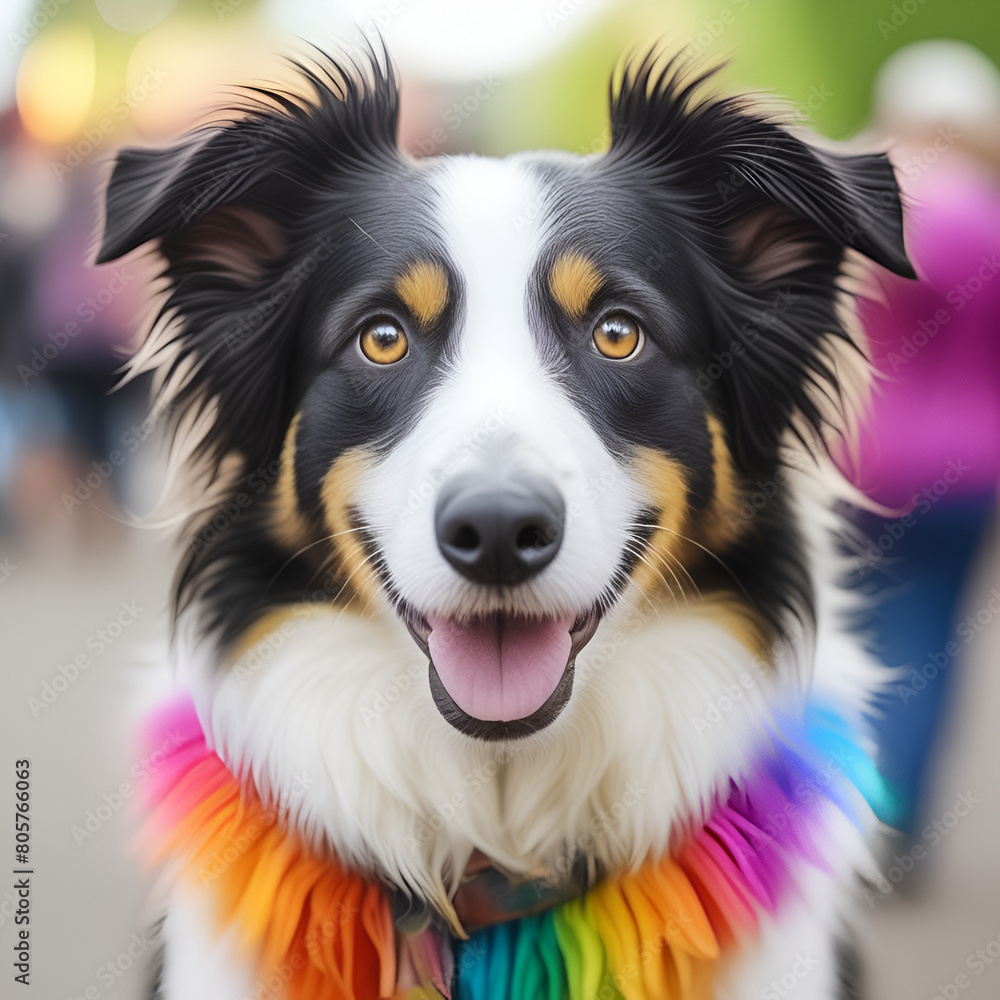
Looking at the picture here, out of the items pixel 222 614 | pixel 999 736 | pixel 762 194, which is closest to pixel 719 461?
pixel 762 194

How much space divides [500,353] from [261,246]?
448 millimetres

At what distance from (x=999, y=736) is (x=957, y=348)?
81cm

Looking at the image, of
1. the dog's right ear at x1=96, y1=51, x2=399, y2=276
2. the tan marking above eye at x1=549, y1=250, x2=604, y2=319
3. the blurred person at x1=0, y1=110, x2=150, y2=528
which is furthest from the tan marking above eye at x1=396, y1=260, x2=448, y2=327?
the blurred person at x1=0, y1=110, x2=150, y2=528

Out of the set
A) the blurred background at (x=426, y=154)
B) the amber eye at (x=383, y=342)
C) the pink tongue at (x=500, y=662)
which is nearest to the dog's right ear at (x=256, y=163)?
the blurred background at (x=426, y=154)

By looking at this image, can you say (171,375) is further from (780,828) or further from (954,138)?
(954,138)

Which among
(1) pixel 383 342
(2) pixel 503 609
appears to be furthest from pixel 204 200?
(2) pixel 503 609

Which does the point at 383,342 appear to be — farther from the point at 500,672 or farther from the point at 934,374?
the point at 934,374

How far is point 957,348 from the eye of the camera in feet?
5.18

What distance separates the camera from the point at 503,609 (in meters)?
1.04

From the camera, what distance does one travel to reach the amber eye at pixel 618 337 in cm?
116

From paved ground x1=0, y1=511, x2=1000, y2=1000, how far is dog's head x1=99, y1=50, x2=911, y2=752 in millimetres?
425

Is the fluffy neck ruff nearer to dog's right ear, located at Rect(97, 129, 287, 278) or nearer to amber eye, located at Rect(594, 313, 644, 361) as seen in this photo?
amber eye, located at Rect(594, 313, 644, 361)

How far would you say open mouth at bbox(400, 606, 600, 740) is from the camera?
1.05 meters

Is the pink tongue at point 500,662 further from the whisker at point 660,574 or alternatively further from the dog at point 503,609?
the whisker at point 660,574
